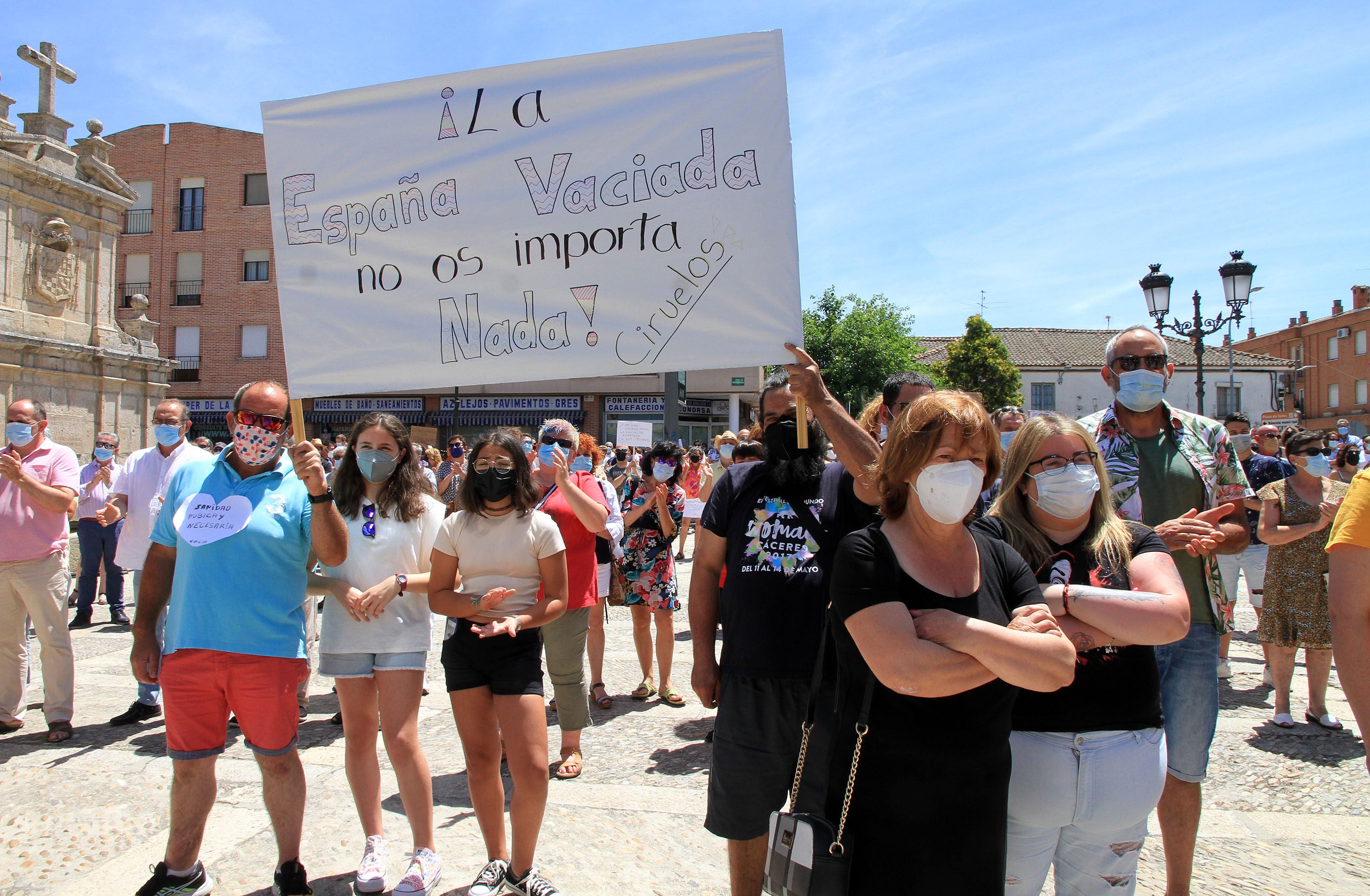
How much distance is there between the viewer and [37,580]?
5277mm

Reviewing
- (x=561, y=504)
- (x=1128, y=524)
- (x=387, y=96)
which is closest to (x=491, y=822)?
(x=561, y=504)

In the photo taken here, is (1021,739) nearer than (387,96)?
Yes

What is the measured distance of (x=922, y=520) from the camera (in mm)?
2117

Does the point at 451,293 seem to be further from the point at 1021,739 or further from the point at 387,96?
the point at 1021,739

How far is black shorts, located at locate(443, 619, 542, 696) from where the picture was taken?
3281 millimetres

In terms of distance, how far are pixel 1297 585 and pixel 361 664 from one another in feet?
20.1

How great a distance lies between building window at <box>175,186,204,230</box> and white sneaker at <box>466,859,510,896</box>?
38.5 m

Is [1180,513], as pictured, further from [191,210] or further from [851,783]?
[191,210]

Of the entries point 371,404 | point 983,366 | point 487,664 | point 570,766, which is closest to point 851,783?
point 487,664

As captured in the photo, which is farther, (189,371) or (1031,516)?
(189,371)

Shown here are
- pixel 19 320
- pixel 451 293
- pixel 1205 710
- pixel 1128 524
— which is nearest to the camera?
pixel 1128 524

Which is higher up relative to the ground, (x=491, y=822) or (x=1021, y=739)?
(x=1021, y=739)

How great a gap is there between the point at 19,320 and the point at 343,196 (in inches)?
721

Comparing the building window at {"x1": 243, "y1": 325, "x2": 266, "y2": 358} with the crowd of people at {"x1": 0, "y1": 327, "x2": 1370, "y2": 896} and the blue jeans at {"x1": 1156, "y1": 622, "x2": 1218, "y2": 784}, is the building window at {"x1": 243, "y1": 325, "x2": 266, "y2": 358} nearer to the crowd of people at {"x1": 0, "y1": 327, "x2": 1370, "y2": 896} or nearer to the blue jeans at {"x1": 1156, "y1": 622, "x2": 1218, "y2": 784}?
the crowd of people at {"x1": 0, "y1": 327, "x2": 1370, "y2": 896}
